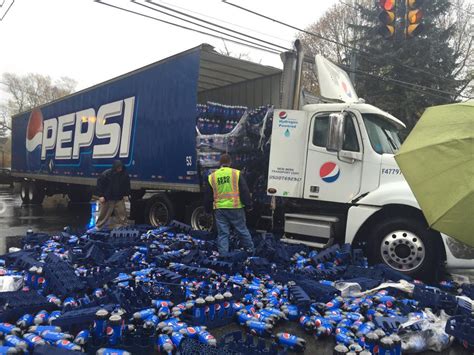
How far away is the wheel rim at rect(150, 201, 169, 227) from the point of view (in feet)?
29.5

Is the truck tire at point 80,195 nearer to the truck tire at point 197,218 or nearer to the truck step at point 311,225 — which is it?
the truck tire at point 197,218

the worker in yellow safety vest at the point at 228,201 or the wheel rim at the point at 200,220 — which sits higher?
the worker in yellow safety vest at the point at 228,201

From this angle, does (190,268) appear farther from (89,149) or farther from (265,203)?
(89,149)

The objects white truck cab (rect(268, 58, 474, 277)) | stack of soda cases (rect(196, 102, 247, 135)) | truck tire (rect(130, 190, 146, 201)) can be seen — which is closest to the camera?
white truck cab (rect(268, 58, 474, 277))

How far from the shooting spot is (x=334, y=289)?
14.9 feet

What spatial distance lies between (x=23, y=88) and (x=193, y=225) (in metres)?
69.8

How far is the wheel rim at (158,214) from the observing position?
9.00 m

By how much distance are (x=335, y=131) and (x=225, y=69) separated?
3.41 meters

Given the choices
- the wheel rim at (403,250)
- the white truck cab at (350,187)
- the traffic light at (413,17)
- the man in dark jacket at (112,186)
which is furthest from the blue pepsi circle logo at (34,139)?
the wheel rim at (403,250)

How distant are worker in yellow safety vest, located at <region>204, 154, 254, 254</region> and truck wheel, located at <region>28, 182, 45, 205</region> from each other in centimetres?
1255

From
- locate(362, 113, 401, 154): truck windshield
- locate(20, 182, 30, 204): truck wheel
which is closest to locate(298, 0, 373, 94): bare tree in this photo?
locate(20, 182, 30, 204): truck wheel

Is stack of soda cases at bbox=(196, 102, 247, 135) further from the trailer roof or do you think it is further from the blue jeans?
the blue jeans

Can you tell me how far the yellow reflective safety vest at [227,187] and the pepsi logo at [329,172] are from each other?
1.48 m

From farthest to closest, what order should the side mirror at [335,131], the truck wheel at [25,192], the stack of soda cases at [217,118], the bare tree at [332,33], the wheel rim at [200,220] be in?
the bare tree at [332,33]
the truck wheel at [25,192]
the wheel rim at [200,220]
the stack of soda cases at [217,118]
the side mirror at [335,131]
